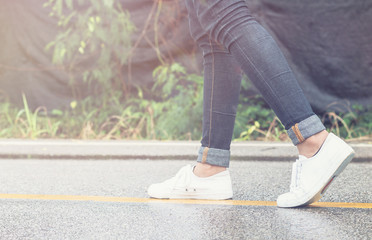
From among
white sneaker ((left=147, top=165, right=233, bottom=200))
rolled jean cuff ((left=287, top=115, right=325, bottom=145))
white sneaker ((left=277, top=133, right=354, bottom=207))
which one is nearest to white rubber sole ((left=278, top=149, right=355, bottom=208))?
white sneaker ((left=277, top=133, right=354, bottom=207))

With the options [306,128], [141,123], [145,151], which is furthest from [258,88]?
[141,123]

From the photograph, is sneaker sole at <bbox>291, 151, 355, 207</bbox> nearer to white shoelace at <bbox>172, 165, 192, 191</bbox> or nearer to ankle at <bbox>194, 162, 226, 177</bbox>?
ankle at <bbox>194, 162, 226, 177</bbox>

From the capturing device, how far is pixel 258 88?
1683 millimetres

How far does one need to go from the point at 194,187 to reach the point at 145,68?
307 centimetres

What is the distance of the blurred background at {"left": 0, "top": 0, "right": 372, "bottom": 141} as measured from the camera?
14.5ft

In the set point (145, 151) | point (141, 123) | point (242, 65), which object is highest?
point (242, 65)

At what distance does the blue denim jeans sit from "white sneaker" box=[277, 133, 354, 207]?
0.26ft

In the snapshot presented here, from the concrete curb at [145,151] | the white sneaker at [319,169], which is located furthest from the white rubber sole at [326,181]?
the concrete curb at [145,151]

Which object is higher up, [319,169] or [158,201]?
[319,169]

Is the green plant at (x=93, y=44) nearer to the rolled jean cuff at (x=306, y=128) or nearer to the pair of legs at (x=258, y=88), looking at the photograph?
the pair of legs at (x=258, y=88)

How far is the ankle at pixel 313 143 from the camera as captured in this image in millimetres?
1634

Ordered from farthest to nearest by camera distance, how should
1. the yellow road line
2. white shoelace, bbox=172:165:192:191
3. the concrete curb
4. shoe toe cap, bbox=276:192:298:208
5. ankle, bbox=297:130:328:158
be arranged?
1. the concrete curb
2. white shoelace, bbox=172:165:192:191
3. the yellow road line
4. shoe toe cap, bbox=276:192:298:208
5. ankle, bbox=297:130:328:158

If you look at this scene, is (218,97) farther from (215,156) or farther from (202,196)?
(202,196)

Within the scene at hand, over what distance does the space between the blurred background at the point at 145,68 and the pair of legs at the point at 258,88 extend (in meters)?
2.29
